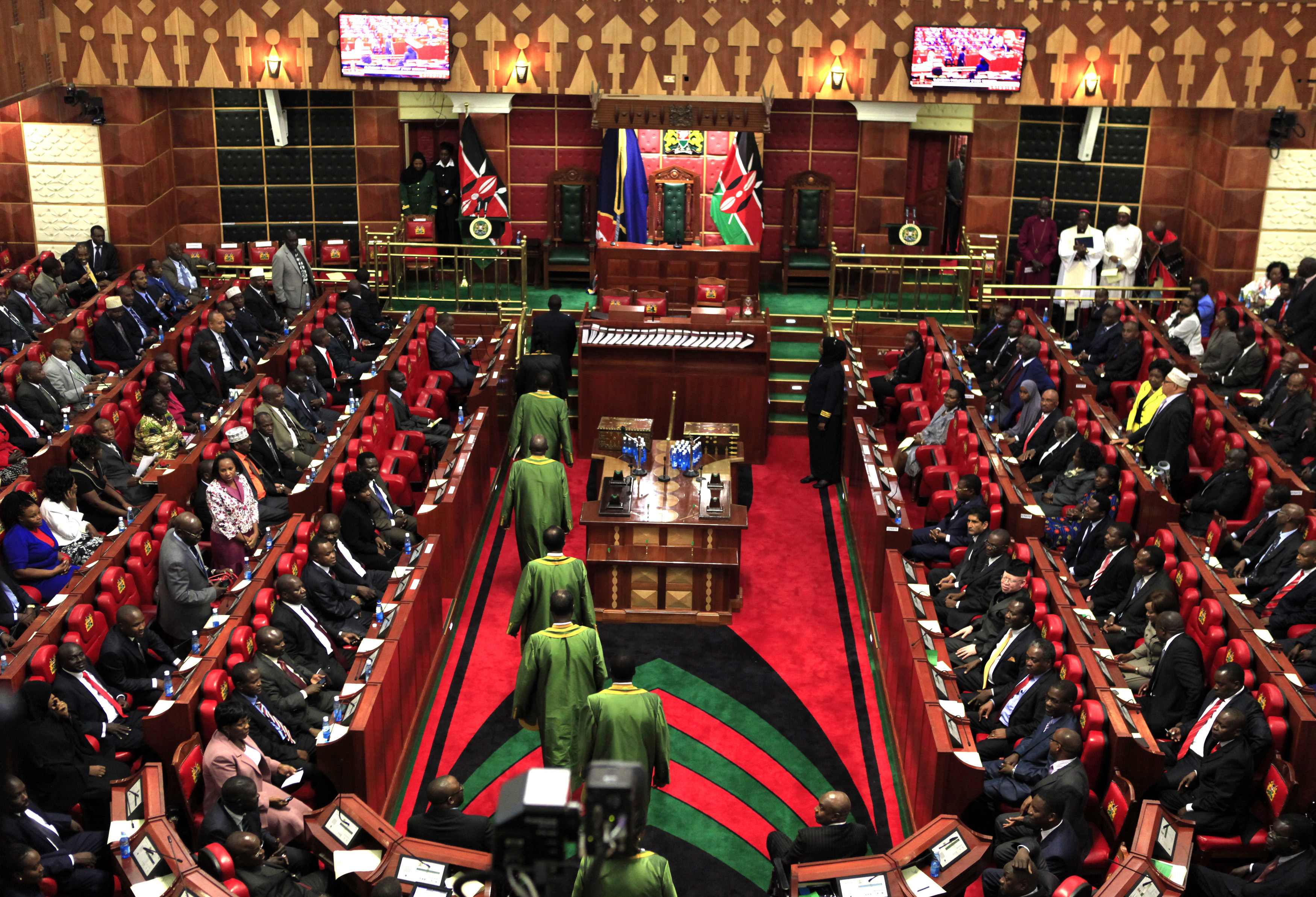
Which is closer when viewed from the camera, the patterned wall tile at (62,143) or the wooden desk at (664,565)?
the wooden desk at (664,565)

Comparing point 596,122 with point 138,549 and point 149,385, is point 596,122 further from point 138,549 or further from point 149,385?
point 138,549

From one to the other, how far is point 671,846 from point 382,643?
2004 millimetres

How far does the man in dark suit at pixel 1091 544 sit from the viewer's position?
927 cm

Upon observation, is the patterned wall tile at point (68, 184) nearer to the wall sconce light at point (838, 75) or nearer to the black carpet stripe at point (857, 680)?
the wall sconce light at point (838, 75)

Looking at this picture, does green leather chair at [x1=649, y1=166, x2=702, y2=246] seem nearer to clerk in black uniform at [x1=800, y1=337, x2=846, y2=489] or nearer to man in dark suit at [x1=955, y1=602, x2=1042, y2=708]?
clerk in black uniform at [x1=800, y1=337, x2=846, y2=489]

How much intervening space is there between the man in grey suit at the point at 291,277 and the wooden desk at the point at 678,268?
314 cm

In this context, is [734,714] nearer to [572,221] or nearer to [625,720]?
[625,720]

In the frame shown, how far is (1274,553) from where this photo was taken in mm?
9000

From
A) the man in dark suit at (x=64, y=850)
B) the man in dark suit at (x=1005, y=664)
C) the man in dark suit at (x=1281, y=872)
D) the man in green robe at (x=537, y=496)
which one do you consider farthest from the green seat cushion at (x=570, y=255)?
the man in dark suit at (x=1281, y=872)

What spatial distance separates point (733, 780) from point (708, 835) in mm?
569

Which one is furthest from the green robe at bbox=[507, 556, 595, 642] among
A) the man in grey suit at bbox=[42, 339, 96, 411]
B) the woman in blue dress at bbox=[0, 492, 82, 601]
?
the man in grey suit at bbox=[42, 339, 96, 411]

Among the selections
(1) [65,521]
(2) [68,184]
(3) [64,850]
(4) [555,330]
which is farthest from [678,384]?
(2) [68,184]

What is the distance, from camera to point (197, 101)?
1605 cm

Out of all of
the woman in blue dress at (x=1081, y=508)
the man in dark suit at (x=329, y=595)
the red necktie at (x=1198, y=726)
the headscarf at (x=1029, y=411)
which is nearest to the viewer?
the red necktie at (x=1198, y=726)
